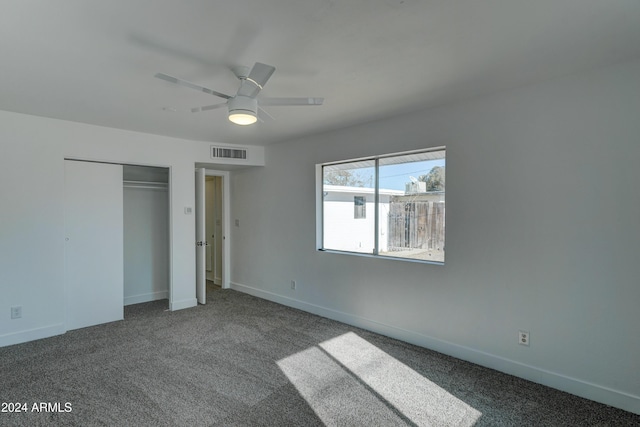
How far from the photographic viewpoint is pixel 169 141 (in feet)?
15.3

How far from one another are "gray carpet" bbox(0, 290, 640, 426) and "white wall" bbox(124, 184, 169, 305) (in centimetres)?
125

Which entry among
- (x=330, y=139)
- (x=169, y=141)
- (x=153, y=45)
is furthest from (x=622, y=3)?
(x=169, y=141)

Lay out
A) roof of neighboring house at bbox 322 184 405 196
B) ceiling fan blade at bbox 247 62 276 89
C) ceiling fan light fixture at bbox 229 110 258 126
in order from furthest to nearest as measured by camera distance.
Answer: roof of neighboring house at bbox 322 184 405 196
ceiling fan light fixture at bbox 229 110 258 126
ceiling fan blade at bbox 247 62 276 89

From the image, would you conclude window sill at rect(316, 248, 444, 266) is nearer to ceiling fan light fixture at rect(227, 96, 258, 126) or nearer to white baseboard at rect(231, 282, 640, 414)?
white baseboard at rect(231, 282, 640, 414)

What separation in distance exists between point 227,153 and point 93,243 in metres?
2.17

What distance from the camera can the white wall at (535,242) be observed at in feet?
7.89

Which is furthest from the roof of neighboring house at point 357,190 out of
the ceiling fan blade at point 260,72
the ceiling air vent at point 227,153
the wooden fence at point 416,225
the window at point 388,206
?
the ceiling fan blade at point 260,72

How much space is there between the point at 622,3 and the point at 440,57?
93 centimetres

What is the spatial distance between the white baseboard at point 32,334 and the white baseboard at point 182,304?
4.05 feet

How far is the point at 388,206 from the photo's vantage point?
394 cm

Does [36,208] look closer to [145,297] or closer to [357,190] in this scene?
[145,297]

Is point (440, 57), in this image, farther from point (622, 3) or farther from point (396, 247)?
point (396, 247)

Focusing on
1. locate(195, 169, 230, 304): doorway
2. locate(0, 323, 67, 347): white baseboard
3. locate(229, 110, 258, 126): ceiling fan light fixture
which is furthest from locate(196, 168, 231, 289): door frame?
locate(229, 110, 258, 126): ceiling fan light fixture

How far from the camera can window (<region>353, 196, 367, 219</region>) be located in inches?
166
